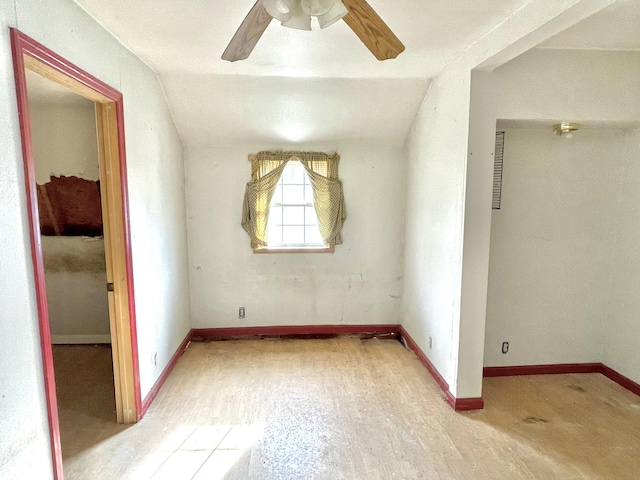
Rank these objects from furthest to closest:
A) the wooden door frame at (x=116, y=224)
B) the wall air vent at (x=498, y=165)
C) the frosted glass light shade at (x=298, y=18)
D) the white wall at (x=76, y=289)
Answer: the white wall at (x=76, y=289) < the wall air vent at (x=498, y=165) < the wooden door frame at (x=116, y=224) < the frosted glass light shade at (x=298, y=18)

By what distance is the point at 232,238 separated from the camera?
3.79 metres

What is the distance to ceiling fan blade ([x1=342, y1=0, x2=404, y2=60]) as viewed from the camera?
1364mm

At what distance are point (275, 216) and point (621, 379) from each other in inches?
133

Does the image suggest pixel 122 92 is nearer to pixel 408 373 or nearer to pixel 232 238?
pixel 232 238

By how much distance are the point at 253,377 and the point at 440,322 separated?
161cm

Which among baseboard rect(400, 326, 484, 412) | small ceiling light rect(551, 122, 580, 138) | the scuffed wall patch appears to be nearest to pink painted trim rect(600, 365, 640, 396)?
baseboard rect(400, 326, 484, 412)

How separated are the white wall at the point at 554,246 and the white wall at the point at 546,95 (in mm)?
330

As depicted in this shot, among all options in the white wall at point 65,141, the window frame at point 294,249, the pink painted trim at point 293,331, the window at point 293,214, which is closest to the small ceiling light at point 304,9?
the window at point 293,214

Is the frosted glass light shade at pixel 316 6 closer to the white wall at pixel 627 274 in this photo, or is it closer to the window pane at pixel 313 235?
the window pane at pixel 313 235

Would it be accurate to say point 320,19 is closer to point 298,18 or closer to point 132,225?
point 298,18

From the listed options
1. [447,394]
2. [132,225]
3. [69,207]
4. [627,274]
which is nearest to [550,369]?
[627,274]

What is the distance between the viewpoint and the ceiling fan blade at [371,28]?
1.36m

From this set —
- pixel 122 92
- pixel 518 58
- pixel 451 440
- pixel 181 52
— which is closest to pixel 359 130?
pixel 518 58

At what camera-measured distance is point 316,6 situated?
4.38 feet
